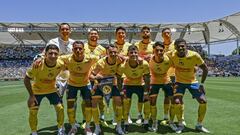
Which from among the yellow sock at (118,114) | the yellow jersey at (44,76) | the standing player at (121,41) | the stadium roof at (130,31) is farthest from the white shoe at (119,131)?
the stadium roof at (130,31)

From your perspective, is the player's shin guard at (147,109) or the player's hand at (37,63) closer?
the player's hand at (37,63)

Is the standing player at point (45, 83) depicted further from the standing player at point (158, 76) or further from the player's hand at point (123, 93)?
the standing player at point (158, 76)

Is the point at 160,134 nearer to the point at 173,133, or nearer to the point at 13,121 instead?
the point at 173,133

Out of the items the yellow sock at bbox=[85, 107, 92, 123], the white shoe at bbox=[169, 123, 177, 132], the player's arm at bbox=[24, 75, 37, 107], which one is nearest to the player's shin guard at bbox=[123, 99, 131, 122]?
the yellow sock at bbox=[85, 107, 92, 123]

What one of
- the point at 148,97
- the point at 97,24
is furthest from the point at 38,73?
the point at 97,24

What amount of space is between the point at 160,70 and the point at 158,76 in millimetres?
222

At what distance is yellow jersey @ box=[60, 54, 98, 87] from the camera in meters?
9.43

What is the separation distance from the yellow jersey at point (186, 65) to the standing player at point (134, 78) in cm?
81

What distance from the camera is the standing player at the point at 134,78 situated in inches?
393

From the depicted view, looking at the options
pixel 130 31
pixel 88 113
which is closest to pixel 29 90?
pixel 88 113

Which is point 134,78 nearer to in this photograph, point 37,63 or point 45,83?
point 45,83

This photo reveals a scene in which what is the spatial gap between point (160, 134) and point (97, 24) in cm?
5227

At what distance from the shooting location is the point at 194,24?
6219cm

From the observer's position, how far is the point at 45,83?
30.3 ft
